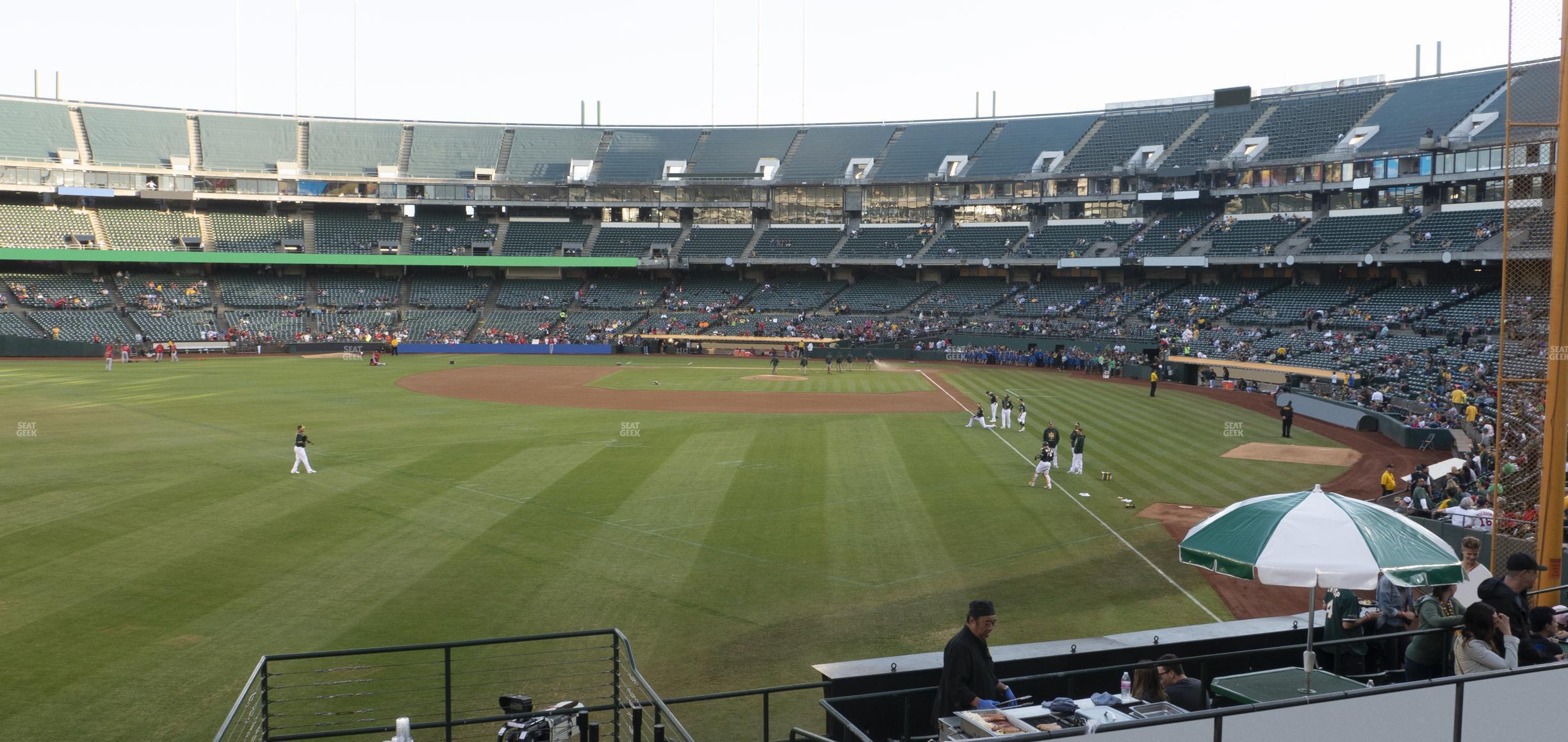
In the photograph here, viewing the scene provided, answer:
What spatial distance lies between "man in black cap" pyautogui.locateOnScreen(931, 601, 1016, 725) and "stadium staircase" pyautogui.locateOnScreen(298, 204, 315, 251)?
91656 millimetres

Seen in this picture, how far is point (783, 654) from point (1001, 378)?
49.1m

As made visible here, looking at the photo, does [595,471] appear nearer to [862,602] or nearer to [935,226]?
[862,602]

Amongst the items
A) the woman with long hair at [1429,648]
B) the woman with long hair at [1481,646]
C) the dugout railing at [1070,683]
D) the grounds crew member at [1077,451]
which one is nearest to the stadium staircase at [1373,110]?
the grounds crew member at [1077,451]

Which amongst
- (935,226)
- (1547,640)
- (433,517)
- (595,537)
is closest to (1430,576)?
(1547,640)

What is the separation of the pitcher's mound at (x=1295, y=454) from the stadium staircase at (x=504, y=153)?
253ft

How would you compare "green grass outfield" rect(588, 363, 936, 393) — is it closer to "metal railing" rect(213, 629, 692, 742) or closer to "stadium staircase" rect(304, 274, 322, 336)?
"stadium staircase" rect(304, 274, 322, 336)

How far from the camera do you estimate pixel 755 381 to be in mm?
58750

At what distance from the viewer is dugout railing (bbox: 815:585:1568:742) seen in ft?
30.0

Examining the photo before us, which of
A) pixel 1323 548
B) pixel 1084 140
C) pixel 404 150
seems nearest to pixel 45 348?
pixel 404 150

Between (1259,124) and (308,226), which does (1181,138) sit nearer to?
(1259,124)

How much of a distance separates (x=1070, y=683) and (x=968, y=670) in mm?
3162

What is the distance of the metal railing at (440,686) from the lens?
1147 cm

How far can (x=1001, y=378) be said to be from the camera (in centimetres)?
6122

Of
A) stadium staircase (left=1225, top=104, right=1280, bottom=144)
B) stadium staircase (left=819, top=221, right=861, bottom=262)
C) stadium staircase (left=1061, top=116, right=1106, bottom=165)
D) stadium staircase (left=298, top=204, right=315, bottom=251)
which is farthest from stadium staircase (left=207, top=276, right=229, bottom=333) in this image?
stadium staircase (left=1225, top=104, right=1280, bottom=144)
